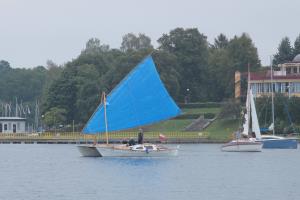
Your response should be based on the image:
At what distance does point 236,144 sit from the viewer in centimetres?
8600

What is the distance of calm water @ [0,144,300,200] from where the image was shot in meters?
48.5

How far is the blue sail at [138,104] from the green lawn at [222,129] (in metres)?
38.6

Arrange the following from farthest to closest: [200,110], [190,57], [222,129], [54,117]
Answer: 1. [190,57]
2. [54,117]
3. [200,110]
4. [222,129]

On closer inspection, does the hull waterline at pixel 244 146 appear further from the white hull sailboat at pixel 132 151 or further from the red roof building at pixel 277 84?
the red roof building at pixel 277 84

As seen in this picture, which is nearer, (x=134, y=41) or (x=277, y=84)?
(x=277, y=84)

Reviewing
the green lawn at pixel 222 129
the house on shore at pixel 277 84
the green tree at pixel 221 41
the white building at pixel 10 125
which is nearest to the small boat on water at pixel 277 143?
the green lawn at pixel 222 129

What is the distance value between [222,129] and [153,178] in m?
64.0

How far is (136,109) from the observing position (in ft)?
235

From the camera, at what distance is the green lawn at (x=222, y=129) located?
112 meters

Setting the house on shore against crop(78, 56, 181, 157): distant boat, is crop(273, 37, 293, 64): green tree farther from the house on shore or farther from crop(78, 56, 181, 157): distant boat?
crop(78, 56, 181, 157): distant boat

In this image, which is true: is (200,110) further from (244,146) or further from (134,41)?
(134,41)

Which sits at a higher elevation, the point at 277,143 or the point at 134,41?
the point at 134,41

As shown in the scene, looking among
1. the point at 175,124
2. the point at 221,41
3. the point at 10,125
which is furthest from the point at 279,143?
the point at 221,41

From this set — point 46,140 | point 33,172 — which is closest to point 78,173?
point 33,172
